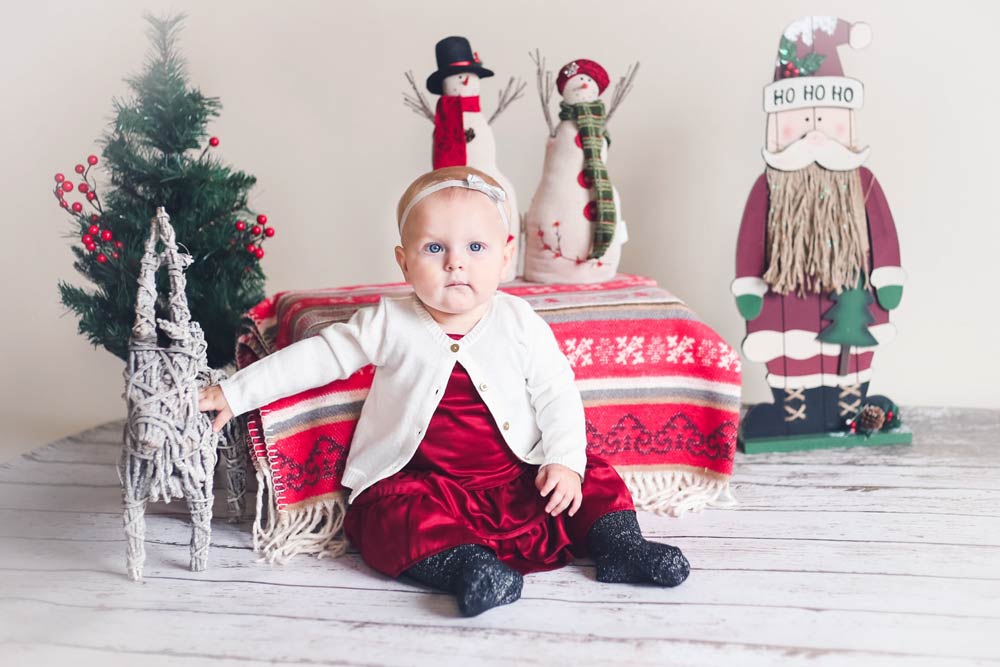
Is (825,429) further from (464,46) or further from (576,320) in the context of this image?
(464,46)

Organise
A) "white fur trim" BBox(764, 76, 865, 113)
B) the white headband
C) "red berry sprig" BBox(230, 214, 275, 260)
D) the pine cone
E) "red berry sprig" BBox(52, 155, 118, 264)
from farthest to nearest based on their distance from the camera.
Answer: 1. the pine cone
2. "white fur trim" BBox(764, 76, 865, 113)
3. "red berry sprig" BBox(230, 214, 275, 260)
4. "red berry sprig" BBox(52, 155, 118, 264)
5. the white headband

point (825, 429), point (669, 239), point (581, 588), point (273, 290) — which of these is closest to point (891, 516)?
point (825, 429)

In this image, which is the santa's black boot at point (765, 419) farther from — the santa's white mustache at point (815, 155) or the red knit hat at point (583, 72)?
the red knit hat at point (583, 72)

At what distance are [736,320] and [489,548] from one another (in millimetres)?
1328

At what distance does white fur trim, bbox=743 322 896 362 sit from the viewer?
2123 mm

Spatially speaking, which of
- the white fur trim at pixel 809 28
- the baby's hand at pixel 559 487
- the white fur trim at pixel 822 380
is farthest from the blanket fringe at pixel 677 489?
the white fur trim at pixel 809 28

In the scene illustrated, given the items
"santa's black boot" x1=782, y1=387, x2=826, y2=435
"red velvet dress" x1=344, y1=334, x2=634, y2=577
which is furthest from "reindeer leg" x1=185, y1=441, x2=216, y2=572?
"santa's black boot" x1=782, y1=387, x2=826, y2=435

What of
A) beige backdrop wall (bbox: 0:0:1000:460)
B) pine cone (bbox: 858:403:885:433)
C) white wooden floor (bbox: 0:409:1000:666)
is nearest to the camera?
white wooden floor (bbox: 0:409:1000:666)

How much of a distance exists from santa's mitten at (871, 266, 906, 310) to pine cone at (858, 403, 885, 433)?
24 centimetres

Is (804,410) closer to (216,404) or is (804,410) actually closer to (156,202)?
(216,404)

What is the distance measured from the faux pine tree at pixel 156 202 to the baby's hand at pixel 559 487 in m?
0.79

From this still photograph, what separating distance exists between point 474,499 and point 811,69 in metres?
1.22

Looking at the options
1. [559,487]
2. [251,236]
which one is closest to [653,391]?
[559,487]

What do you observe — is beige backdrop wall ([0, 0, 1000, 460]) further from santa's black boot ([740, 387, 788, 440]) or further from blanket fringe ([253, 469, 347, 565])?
blanket fringe ([253, 469, 347, 565])
